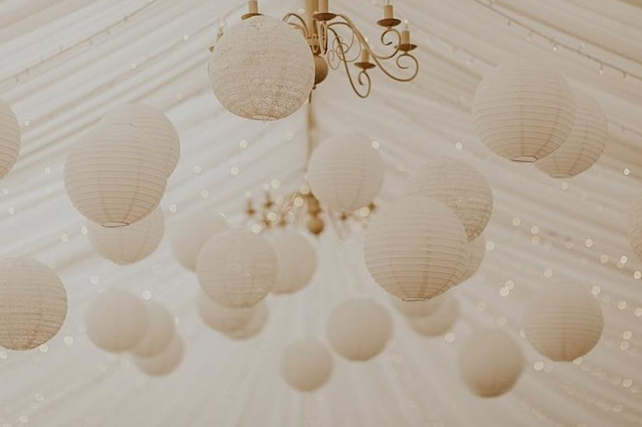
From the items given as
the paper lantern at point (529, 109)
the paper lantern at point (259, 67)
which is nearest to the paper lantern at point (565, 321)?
the paper lantern at point (529, 109)

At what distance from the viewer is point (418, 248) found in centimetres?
320

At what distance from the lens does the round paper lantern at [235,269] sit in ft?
13.1

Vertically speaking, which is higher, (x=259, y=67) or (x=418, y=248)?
(x=259, y=67)

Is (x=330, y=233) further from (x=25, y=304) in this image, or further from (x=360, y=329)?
(x=25, y=304)

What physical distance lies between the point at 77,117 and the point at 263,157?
73.1 inches

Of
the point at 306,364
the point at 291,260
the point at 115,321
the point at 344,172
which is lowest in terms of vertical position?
the point at 306,364

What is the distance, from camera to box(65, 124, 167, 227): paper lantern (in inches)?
126

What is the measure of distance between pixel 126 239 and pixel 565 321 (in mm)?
1736

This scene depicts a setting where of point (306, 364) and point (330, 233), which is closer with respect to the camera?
point (306, 364)

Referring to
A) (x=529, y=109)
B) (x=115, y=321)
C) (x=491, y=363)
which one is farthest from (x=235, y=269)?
(x=491, y=363)

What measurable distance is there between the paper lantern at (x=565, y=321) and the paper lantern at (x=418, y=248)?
1.05 m

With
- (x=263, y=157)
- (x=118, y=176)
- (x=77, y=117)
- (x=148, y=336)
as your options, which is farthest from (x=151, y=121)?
(x=263, y=157)

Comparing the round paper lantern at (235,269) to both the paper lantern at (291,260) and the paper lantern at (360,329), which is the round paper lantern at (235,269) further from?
the paper lantern at (360,329)

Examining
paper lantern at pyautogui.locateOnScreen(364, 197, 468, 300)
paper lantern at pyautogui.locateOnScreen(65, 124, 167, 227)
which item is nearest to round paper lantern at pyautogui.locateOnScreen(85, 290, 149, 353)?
paper lantern at pyautogui.locateOnScreen(65, 124, 167, 227)
